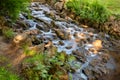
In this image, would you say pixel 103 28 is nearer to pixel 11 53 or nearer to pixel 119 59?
pixel 119 59

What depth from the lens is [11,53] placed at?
24.2 feet

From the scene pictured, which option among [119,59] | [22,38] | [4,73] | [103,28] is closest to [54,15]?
[103,28]

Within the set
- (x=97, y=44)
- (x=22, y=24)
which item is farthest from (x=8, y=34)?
(x=97, y=44)

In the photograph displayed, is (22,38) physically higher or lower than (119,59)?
higher

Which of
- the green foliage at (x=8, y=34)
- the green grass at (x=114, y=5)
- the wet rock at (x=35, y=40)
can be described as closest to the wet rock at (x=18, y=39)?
the green foliage at (x=8, y=34)

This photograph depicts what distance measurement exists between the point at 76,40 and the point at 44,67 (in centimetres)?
407

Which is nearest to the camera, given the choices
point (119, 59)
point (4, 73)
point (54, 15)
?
point (4, 73)

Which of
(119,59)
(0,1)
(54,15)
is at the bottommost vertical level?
(119,59)

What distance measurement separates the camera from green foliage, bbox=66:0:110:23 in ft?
39.1

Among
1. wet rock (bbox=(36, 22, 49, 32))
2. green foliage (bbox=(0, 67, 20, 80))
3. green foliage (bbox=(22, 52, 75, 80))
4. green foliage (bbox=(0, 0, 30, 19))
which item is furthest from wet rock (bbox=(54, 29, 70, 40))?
green foliage (bbox=(0, 67, 20, 80))

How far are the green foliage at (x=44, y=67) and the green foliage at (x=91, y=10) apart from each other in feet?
16.6

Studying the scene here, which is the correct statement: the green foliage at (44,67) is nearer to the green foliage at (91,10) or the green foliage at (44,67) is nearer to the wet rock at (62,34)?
the wet rock at (62,34)

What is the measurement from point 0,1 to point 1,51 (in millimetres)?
1812

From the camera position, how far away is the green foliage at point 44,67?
6312mm
